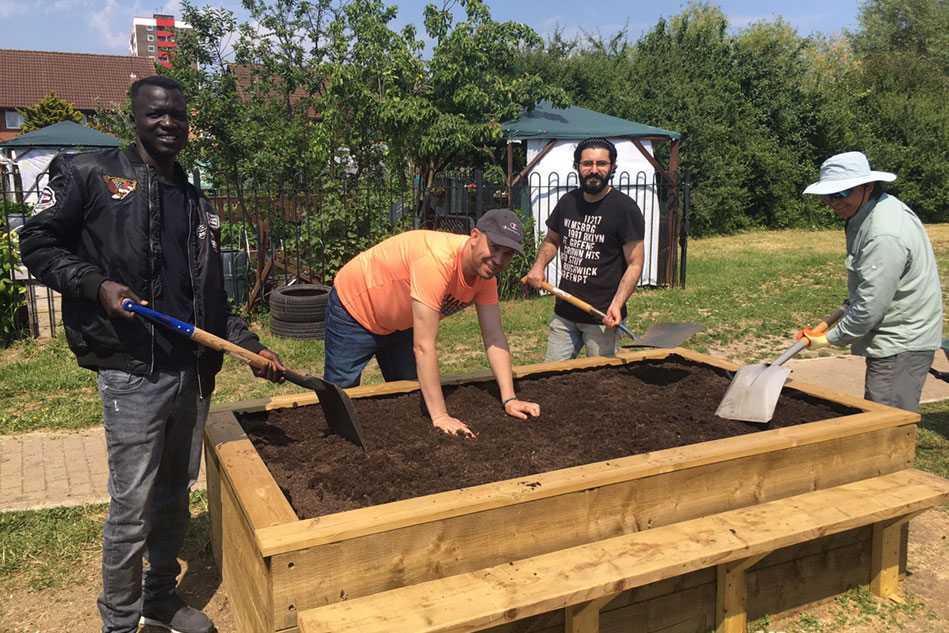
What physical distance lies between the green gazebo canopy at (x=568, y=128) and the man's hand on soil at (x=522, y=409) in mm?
8443

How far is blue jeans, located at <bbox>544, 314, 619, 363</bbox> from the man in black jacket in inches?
90.9

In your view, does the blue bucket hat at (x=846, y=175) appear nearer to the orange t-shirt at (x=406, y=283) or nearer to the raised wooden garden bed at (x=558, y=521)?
the raised wooden garden bed at (x=558, y=521)

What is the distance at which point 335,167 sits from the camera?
1068cm

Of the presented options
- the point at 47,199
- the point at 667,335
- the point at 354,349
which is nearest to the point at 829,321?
the point at 667,335

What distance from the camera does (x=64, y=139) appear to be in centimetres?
1517

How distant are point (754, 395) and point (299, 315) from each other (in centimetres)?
538

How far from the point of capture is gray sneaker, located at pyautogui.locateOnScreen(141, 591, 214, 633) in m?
2.80

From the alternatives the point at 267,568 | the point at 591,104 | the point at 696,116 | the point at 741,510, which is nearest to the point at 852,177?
the point at 741,510

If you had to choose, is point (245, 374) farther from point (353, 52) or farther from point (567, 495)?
point (353, 52)

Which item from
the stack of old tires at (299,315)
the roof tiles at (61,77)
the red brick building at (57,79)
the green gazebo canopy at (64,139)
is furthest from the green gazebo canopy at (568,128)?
the roof tiles at (61,77)

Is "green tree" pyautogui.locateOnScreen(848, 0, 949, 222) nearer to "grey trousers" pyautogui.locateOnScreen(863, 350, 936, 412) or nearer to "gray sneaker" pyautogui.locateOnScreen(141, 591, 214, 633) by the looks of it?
"grey trousers" pyautogui.locateOnScreen(863, 350, 936, 412)

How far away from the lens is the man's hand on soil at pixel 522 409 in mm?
3402

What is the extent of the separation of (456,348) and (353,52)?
19.3 ft

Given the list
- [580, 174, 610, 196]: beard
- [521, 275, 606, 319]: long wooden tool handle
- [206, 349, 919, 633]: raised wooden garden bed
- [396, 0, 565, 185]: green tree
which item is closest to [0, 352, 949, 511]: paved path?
[206, 349, 919, 633]: raised wooden garden bed
